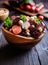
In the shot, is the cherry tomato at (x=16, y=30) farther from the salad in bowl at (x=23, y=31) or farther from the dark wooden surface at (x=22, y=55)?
the dark wooden surface at (x=22, y=55)

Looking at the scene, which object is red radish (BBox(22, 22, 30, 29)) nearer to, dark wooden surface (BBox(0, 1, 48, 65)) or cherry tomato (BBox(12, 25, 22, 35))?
cherry tomato (BBox(12, 25, 22, 35))

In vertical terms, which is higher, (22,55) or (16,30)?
(16,30)

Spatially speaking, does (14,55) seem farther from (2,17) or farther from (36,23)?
(2,17)

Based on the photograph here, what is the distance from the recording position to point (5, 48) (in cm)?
105

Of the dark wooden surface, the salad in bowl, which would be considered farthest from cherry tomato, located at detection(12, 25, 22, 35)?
the dark wooden surface

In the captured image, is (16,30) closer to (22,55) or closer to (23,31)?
(23,31)

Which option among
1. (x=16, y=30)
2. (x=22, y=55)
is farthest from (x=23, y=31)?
(x=22, y=55)

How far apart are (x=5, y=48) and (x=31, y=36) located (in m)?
0.20

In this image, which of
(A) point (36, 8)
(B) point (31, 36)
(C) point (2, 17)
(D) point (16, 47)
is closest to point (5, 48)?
(D) point (16, 47)

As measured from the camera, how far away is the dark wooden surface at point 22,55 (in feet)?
3.06

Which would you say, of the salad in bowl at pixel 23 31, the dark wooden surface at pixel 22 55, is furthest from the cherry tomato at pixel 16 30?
the dark wooden surface at pixel 22 55

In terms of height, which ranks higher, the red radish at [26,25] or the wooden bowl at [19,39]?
the red radish at [26,25]

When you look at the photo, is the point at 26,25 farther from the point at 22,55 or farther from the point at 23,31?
the point at 22,55

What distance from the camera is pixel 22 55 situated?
0.99 metres
